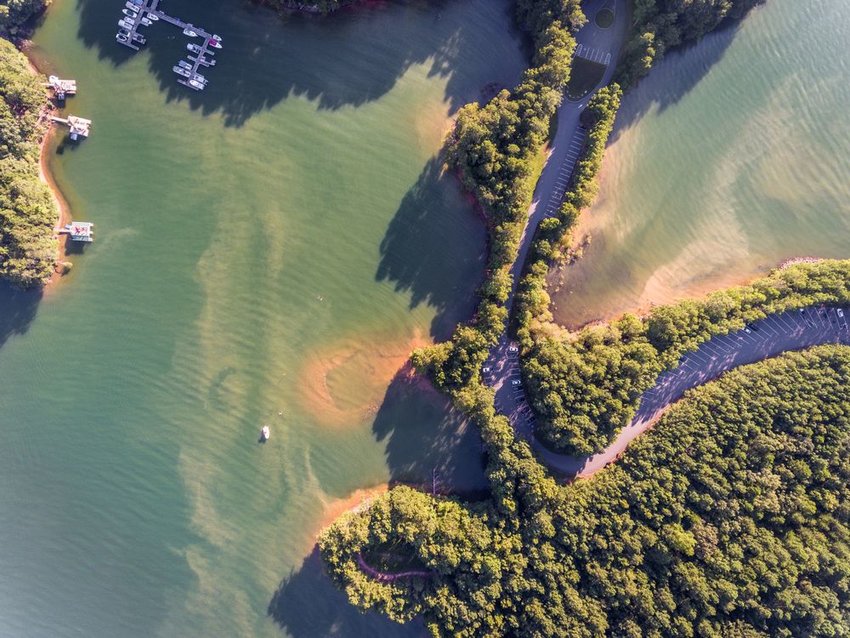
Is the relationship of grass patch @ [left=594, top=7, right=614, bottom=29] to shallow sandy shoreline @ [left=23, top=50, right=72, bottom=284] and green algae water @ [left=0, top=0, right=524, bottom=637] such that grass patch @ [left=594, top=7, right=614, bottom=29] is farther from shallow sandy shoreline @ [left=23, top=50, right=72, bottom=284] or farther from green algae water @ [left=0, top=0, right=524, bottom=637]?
shallow sandy shoreline @ [left=23, top=50, right=72, bottom=284]

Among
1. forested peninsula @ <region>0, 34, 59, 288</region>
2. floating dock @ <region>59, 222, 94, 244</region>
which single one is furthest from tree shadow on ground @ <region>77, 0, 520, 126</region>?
floating dock @ <region>59, 222, 94, 244</region>

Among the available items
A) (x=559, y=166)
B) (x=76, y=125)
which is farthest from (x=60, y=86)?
(x=559, y=166)

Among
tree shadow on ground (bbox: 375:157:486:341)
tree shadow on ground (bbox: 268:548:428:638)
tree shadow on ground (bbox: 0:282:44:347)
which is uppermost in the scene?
tree shadow on ground (bbox: 375:157:486:341)

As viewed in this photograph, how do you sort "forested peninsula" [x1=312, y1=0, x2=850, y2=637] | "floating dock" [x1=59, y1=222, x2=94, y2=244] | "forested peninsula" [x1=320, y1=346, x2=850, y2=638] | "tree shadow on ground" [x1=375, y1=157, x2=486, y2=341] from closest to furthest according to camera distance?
"forested peninsula" [x1=320, y1=346, x2=850, y2=638]
"forested peninsula" [x1=312, y1=0, x2=850, y2=637]
"floating dock" [x1=59, y1=222, x2=94, y2=244]
"tree shadow on ground" [x1=375, y1=157, x2=486, y2=341]

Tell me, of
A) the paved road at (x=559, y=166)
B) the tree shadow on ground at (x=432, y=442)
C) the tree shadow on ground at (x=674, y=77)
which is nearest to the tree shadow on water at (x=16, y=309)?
the tree shadow on ground at (x=432, y=442)

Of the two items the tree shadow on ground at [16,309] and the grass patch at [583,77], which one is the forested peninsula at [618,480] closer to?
the grass patch at [583,77]

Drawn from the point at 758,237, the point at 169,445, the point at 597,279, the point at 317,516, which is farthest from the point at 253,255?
the point at 758,237

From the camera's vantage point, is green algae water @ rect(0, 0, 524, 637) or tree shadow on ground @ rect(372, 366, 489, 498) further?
tree shadow on ground @ rect(372, 366, 489, 498)

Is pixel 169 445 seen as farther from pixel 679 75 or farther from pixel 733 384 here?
pixel 679 75
